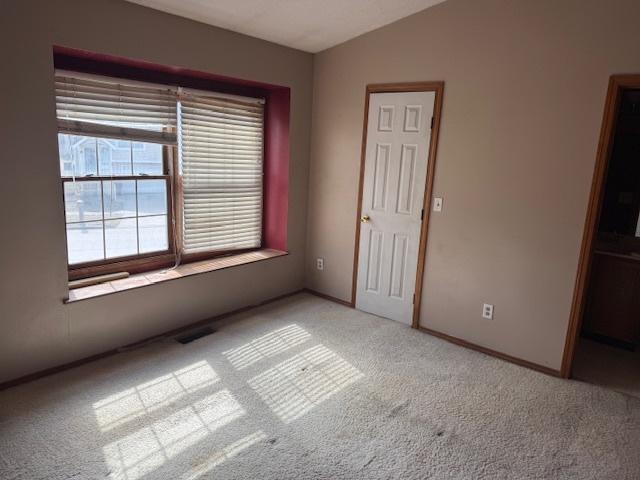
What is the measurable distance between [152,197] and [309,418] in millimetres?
2091

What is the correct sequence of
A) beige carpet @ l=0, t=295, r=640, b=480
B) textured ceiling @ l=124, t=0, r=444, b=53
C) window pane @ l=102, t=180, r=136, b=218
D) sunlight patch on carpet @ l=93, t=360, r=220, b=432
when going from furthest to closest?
1. window pane @ l=102, t=180, r=136, b=218
2. textured ceiling @ l=124, t=0, r=444, b=53
3. sunlight patch on carpet @ l=93, t=360, r=220, b=432
4. beige carpet @ l=0, t=295, r=640, b=480

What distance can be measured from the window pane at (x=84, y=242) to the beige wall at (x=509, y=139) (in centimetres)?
227

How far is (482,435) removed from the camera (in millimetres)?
2352

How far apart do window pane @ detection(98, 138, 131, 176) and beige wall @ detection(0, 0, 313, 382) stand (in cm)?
49

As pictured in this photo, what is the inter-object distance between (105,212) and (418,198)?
2.40 metres

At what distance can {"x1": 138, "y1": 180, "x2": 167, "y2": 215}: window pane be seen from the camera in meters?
3.34

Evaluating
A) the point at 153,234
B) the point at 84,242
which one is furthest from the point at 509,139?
the point at 84,242

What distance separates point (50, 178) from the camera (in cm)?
255

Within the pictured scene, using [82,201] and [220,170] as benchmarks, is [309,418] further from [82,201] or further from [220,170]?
[220,170]

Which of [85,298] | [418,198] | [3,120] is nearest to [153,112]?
[3,120]

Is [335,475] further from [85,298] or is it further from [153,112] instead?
[153,112]

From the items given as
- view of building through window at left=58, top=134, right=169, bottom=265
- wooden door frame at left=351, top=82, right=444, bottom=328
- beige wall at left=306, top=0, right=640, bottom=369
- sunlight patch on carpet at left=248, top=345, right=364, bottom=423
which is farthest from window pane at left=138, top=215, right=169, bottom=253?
beige wall at left=306, top=0, right=640, bottom=369

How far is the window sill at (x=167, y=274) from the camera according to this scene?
2887mm

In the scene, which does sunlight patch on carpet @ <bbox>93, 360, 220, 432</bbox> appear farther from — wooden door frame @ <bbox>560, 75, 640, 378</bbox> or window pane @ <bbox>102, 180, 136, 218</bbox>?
wooden door frame @ <bbox>560, 75, 640, 378</bbox>
